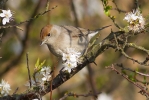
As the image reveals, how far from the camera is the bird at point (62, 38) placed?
499 cm

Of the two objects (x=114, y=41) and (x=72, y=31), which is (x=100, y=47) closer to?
(x=114, y=41)

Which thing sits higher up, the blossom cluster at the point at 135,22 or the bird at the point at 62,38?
the bird at the point at 62,38

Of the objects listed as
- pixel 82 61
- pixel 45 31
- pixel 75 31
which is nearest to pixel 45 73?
pixel 82 61

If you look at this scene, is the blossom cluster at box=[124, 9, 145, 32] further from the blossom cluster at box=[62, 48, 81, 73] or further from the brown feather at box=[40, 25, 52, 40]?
the brown feather at box=[40, 25, 52, 40]

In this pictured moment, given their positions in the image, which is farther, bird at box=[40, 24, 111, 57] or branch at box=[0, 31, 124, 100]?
bird at box=[40, 24, 111, 57]

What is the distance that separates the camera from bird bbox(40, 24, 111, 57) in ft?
16.4

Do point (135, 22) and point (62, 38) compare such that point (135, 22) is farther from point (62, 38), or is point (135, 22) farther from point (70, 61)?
point (62, 38)

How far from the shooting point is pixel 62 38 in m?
5.23

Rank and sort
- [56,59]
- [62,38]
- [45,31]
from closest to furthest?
[45,31] → [62,38] → [56,59]

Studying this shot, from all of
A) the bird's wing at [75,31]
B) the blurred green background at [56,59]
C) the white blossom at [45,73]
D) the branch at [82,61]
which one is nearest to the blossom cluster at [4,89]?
the branch at [82,61]

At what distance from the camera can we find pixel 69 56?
130 inches

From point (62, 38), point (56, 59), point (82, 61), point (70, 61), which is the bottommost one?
point (70, 61)

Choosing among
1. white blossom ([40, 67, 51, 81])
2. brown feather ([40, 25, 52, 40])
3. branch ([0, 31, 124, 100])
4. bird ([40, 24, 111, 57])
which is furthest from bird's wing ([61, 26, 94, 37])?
white blossom ([40, 67, 51, 81])

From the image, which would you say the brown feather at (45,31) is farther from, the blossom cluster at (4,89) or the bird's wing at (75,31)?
the blossom cluster at (4,89)
